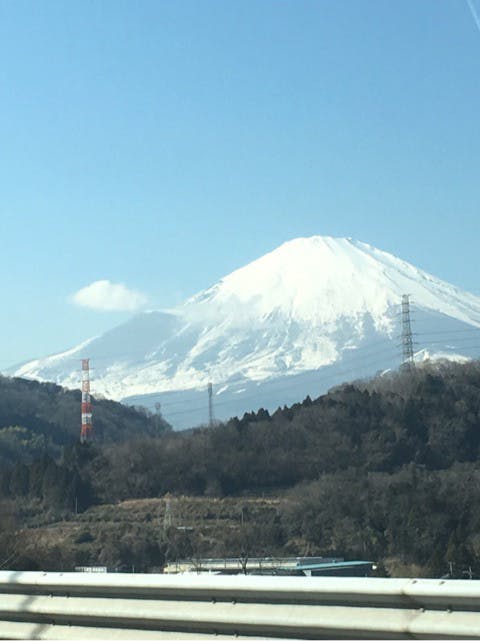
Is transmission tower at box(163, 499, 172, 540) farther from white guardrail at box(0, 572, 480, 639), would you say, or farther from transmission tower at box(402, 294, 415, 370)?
white guardrail at box(0, 572, 480, 639)

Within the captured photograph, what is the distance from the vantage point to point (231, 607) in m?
7.27

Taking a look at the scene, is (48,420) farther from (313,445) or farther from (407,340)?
(313,445)

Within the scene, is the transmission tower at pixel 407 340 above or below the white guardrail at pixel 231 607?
above

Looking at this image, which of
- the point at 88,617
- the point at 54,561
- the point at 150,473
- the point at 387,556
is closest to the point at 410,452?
the point at 150,473

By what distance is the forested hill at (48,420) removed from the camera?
401 feet

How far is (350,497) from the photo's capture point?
72000 mm

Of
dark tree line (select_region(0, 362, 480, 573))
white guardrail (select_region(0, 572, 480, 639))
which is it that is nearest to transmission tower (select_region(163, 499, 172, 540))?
dark tree line (select_region(0, 362, 480, 573))

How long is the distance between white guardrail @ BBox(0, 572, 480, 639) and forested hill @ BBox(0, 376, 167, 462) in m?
107

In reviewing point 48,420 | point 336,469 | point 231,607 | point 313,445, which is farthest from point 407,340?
point 231,607

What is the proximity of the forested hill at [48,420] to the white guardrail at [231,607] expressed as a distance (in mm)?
106853

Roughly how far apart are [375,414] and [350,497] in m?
25.5

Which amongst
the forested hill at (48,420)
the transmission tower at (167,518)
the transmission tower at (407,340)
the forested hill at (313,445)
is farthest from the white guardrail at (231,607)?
the forested hill at (48,420)

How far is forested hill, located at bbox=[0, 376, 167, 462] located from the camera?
122188 mm

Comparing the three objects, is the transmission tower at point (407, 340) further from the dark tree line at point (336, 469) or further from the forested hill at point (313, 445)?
the forested hill at point (313, 445)
